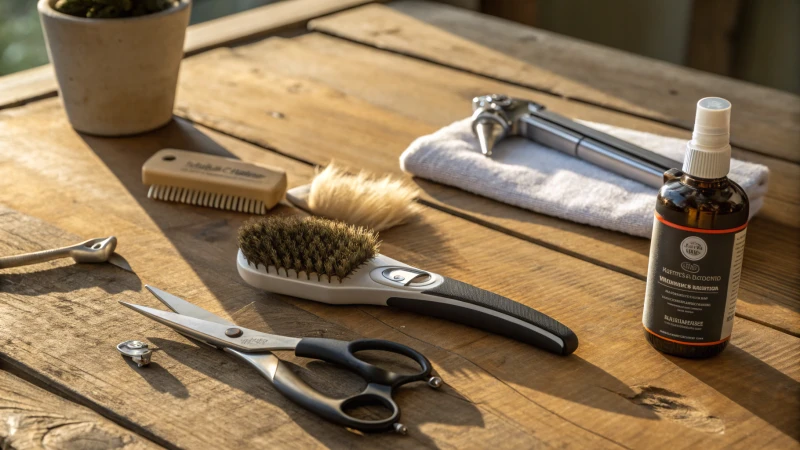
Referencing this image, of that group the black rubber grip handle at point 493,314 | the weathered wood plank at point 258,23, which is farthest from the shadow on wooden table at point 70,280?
the weathered wood plank at point 258,23

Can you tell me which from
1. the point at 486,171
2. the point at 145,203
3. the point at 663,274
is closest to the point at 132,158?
the point at 145,203

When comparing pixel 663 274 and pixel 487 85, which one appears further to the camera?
pixel 487 85

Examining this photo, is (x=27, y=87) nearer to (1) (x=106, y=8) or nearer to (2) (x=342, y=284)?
(1) (x=106, y=8)

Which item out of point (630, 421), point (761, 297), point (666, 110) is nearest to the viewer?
point (630, 421)

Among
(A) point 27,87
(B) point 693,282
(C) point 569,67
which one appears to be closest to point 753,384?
(B) point 693,282

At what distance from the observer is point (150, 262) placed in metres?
0.75

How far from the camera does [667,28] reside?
2318 mm

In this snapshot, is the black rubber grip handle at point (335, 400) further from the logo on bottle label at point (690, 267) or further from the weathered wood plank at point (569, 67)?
the weathered wood plank at point (569, 67)

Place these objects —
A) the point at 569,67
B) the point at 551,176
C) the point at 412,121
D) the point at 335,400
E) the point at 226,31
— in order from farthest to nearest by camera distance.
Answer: the point at 226,31, the point at 569,67, the point at 412,121, the point at 551,176, the point at 335,400

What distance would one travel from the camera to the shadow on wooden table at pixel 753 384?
22.4 inches

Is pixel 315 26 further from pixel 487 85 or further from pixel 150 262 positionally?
pixel 150 262

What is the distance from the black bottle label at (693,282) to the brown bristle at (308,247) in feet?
0.72

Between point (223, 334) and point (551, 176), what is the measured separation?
407mm

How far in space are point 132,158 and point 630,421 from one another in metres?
0.63
